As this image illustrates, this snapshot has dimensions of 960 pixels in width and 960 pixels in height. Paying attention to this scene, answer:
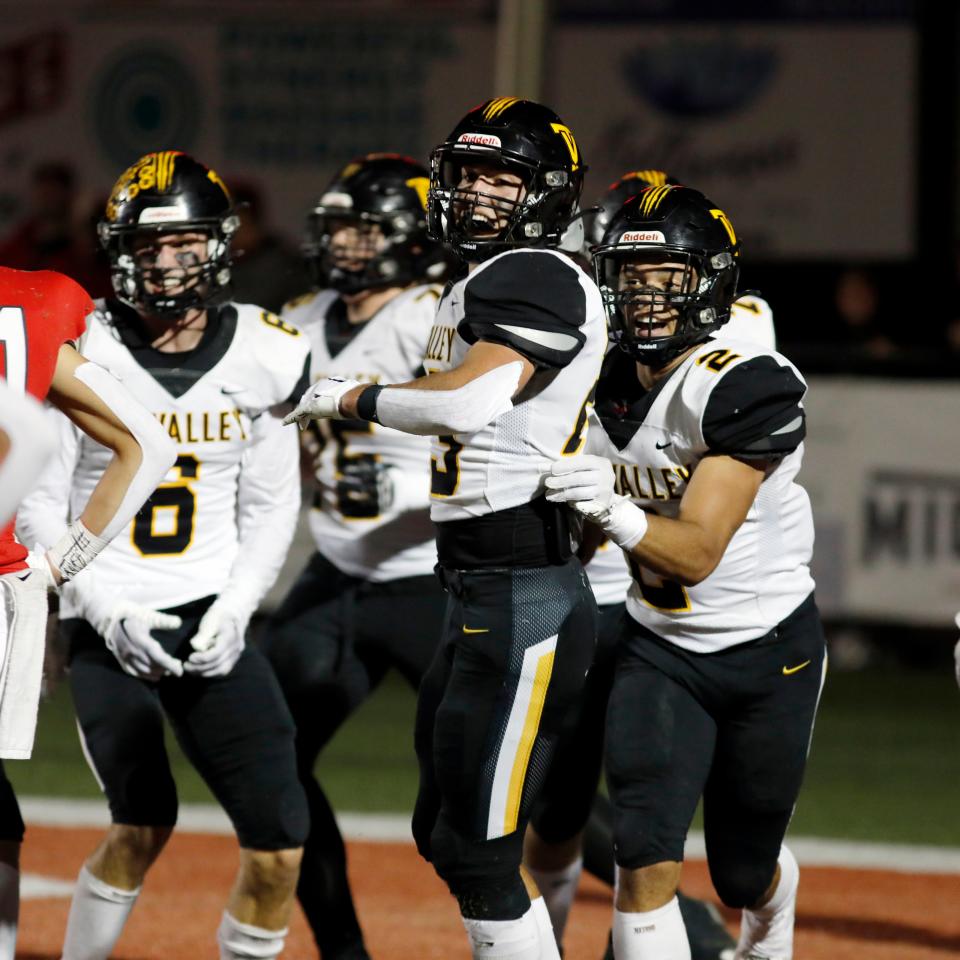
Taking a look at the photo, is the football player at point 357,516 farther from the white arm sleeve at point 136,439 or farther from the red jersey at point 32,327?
the red jersey at point 32,327

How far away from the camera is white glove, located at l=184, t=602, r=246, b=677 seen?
427cm

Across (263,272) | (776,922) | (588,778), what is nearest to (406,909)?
(588,778)

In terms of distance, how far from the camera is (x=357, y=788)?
7.02 metres

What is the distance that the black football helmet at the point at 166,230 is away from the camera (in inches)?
173

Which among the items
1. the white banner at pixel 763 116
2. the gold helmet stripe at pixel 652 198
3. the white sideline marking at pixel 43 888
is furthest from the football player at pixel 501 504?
the white banner at pixel 763 116

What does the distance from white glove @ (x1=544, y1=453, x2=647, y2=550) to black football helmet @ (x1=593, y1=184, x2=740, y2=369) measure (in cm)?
44

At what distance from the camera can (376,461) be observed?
5.00m

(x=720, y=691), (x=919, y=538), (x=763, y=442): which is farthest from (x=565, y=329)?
(x=919, y=538)

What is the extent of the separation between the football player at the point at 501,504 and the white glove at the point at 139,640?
0.66 meters

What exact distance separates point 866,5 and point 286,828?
985 cm

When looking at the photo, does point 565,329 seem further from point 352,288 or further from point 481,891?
point 352,288

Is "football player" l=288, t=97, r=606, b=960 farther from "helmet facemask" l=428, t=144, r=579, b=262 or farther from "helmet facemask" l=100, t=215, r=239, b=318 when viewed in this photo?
"helmet facemask" l=100, t=215, r=239, b=318

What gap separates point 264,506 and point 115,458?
91 cm

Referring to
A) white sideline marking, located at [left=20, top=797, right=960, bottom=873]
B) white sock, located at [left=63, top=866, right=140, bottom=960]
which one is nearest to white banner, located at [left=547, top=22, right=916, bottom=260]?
white sideline marking, located at [left=20, top=797, right=960, bottom=873]
